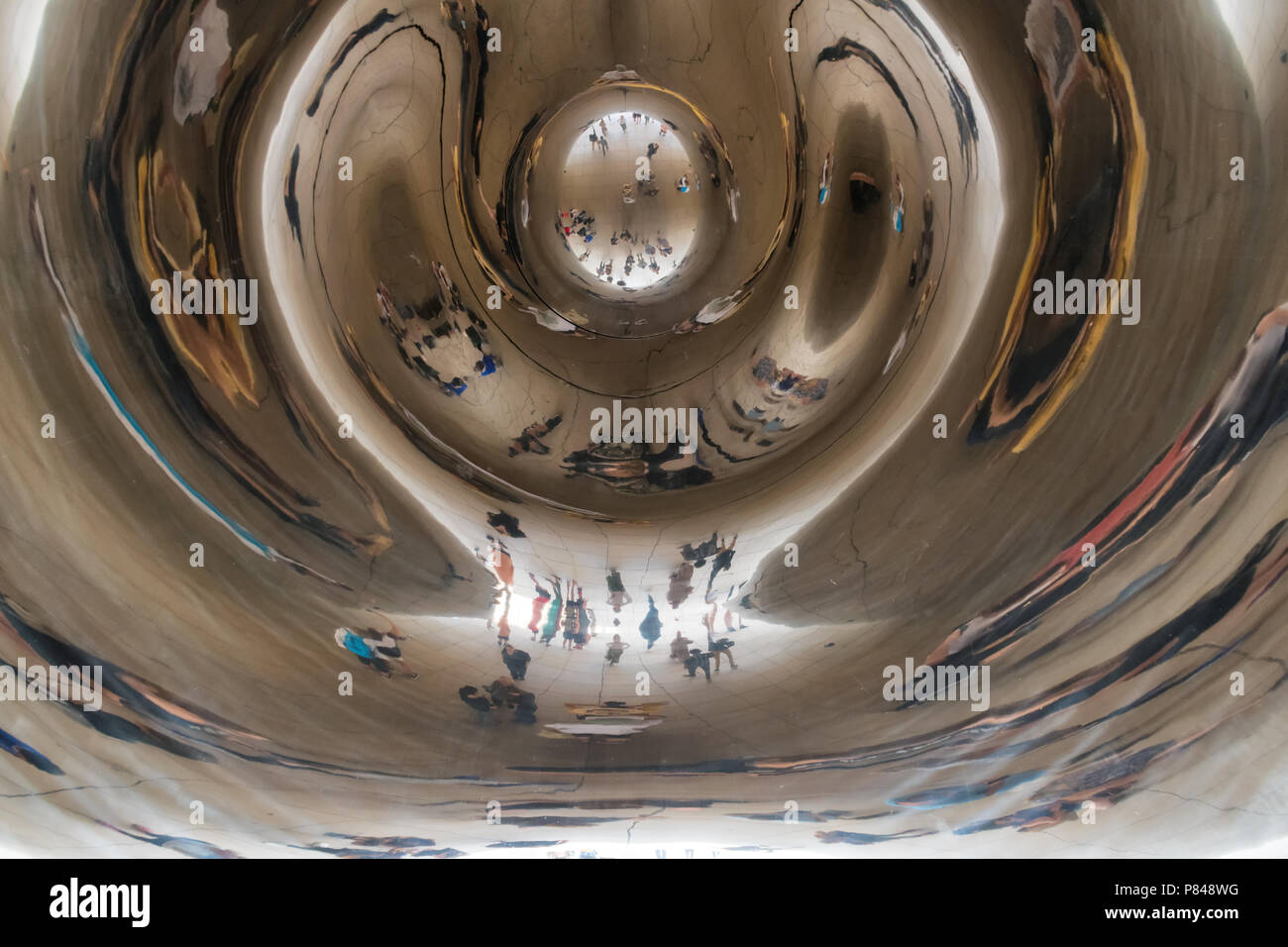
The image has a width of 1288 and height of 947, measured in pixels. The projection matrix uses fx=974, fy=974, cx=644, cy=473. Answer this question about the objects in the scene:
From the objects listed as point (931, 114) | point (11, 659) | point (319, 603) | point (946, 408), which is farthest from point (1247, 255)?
point (11, 659)

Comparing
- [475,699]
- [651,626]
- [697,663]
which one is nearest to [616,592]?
[651,626]

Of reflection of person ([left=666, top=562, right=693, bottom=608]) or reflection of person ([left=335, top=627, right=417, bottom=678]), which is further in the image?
reflection of person ([left=666, top=562, right=693, bottom=608])

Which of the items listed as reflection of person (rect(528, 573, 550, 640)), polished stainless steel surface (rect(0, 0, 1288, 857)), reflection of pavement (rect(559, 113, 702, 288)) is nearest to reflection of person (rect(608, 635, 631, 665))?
polished stainless steel surface (rect(0, 0, 1288, 857))

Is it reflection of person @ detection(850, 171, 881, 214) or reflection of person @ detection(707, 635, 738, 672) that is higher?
reflection of person @ detection(850, 171, 881, 214)

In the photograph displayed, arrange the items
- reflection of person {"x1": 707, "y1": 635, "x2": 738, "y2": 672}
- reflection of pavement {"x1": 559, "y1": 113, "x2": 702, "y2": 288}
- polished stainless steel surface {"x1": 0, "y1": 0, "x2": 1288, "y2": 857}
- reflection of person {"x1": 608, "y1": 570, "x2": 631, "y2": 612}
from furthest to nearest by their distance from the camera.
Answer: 1. reflection of pavement {"x1": 559, "y1": 113, "x2": 702, "y2": 288}
2. reflection of person {"x1": 608, "y1": 570, "x2": 631, "y2": 612}
3. reflection of person {"x1": 707, "y1": 635, "x2": 738, "y2": 672}
4. polished stainless steel surface {"x1": 0, "y1": 0, "x2": 1288, "y2": 857}

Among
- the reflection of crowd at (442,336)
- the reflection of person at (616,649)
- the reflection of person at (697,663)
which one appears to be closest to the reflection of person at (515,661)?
the reflection of person at (616,649)

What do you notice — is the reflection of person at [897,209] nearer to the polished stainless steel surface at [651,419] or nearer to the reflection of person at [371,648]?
the polished stainless steel surface at [651,419]

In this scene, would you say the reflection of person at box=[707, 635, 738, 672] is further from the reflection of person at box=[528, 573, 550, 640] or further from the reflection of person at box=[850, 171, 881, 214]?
the reflection of person at box=[850, 171, 881, 214]
